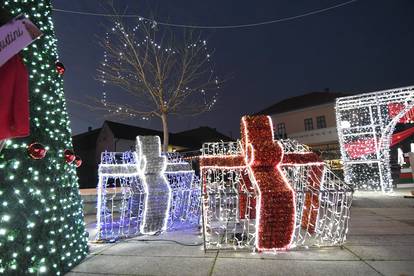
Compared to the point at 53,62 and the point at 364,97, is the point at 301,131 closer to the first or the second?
the point at 364,97

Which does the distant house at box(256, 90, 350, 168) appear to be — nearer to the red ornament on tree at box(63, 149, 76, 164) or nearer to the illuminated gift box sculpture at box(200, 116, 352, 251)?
the illuminated gift box sculpture at box(200, 116, 352, 251)

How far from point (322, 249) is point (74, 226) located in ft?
12.3

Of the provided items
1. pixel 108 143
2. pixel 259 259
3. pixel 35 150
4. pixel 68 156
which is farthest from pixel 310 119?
pixel 35 150

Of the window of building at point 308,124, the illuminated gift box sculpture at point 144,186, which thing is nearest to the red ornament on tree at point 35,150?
the illuminated gift box sculpture at point 144,186

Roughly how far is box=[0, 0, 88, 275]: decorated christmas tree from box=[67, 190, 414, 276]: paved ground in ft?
1.77

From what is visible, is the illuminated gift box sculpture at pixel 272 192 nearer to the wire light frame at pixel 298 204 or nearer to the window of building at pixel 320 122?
the wire light frame at pixel 298 204

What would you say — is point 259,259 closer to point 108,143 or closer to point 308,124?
point 308,124

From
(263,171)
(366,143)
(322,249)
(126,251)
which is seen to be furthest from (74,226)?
(366,143)

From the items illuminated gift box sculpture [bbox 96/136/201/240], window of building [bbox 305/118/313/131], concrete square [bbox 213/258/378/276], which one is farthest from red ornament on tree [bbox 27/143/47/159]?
window of building [bbox 305/118/313/131]

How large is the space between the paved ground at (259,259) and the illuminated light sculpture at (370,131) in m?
6.94

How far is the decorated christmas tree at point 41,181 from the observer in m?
3.09

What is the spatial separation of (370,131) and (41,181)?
12185mm

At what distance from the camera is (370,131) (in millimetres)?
11828

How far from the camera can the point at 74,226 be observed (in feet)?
13.7
